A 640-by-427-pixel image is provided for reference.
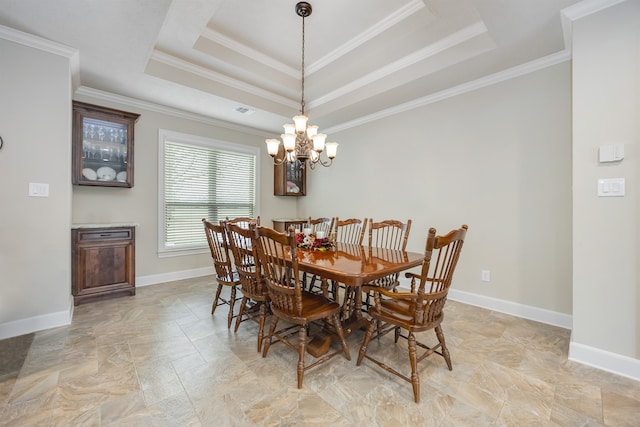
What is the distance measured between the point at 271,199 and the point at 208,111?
191cm

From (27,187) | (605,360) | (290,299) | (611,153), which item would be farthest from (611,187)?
(27,187)

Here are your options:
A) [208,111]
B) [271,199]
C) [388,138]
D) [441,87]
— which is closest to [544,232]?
[441,87]

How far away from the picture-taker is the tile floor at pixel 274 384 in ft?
4.91

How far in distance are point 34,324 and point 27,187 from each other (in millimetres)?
1246

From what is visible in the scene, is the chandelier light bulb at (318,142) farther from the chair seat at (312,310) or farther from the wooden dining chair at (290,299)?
the chair seat at (312,310)

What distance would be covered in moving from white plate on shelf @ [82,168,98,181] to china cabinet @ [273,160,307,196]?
2.73m

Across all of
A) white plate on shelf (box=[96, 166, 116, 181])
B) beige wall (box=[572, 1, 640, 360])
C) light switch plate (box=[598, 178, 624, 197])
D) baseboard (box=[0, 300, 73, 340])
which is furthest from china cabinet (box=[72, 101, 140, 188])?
light switch plate (box=[598, 178, 624, 197])

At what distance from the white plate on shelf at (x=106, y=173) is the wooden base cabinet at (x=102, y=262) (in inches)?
27.0

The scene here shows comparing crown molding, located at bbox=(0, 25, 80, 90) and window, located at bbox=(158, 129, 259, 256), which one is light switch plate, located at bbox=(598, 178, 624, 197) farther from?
crown molding, located at bbox=(0, 25, 80, 90)

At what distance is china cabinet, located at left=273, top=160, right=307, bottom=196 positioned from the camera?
5172mm

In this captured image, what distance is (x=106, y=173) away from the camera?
11.3 feet

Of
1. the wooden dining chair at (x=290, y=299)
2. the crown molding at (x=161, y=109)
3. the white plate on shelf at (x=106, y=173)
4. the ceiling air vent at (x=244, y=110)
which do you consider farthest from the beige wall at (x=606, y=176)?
the white plate on shelf at (x=106, y=173)

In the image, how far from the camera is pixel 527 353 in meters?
2.15

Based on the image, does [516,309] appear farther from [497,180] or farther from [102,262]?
[102,262]
